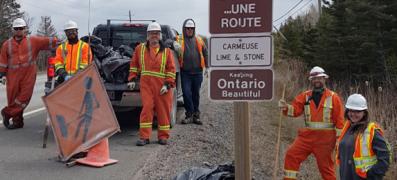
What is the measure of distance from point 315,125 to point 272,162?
2.00 m

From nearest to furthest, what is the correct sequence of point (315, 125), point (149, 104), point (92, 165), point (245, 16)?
point (245, 16) < point (315, 125) < point (92, 165) < point (149, 104)

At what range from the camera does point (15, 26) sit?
870 centimetres

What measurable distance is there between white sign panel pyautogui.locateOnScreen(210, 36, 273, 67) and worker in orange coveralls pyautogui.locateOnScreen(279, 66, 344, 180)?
2854mm

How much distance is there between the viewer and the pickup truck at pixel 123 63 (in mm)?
8109

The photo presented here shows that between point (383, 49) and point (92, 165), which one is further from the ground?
point (383, 49)

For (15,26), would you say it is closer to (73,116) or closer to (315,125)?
(73,116)

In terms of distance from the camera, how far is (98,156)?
21.4ft

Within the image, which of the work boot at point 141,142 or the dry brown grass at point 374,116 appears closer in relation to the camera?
the work boot at point 141,142

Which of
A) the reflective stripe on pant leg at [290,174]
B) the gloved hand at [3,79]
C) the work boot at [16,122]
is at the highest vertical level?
the gloved hand at [3,79]

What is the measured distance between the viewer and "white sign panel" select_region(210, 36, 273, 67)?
323 centimetres

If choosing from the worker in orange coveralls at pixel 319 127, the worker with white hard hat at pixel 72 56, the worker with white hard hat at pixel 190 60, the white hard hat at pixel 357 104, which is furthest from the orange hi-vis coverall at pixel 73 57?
the white hard hat at pixel 357 104

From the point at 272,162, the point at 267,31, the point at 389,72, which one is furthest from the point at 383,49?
the point at 267,31

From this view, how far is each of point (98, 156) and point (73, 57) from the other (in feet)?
6.19

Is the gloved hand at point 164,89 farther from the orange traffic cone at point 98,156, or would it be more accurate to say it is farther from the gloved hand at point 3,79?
the gloved hand at point 3,79
